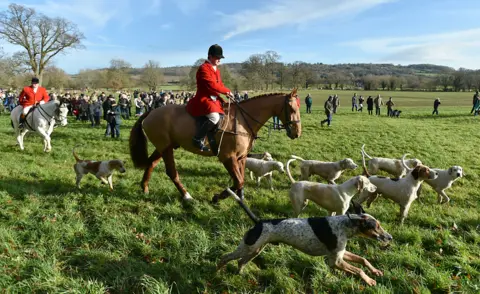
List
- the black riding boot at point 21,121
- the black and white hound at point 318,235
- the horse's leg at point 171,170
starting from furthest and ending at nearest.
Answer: the black riding boot at point 21,121 → the horse's leg at point 171,170 → the black and white hound at point 318,235

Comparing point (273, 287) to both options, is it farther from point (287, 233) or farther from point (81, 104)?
point (81, 104)

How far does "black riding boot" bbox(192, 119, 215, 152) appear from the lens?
211 inches

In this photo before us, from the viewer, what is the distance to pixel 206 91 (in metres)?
5.39

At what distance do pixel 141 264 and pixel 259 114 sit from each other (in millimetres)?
3492

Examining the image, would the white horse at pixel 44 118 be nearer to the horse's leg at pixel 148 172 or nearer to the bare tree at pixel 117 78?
the horse's leg at pixel 148 172

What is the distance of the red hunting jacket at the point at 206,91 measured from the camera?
530 cm

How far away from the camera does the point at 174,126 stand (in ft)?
19.0

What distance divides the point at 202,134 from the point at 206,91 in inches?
33.0

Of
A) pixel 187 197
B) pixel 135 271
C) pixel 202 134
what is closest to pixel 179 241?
pixel 135 271

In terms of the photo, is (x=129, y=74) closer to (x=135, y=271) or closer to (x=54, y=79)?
(x=54, y=79)

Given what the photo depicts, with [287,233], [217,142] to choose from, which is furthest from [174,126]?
[287,233]

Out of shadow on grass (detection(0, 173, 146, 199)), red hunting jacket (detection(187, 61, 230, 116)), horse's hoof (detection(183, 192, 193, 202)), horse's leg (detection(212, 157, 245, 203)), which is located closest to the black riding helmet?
red hunting jacket (detection(187, 61, 230, 116))

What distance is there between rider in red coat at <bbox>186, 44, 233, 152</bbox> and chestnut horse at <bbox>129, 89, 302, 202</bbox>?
0.69 feet

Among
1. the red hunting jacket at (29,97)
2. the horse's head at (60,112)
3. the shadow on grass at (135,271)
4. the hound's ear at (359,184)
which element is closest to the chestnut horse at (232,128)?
the hound's ear at (359,184)
